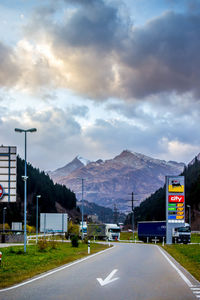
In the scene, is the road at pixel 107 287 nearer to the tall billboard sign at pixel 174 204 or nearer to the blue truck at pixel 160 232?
the tall billboard sign at pixel 174 204

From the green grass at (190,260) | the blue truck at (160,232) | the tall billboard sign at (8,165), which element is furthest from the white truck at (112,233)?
the tall billboard sign at (8,165)

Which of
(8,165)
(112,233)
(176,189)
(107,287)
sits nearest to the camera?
(107,287)

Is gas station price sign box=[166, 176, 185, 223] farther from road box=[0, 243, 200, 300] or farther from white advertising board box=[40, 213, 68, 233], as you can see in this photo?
road box=[0, 243, 200, 300]

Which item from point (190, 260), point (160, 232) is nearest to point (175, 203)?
point (160, 232)

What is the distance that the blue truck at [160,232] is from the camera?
60406mm

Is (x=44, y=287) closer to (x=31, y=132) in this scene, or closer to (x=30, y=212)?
(x=31, y=132)

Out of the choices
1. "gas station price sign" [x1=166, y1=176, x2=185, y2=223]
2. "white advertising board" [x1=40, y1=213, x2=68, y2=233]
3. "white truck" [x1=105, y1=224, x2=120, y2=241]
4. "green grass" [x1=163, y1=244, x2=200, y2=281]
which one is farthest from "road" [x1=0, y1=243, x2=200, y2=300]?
"white truck" [x1=105, y1=224, x2=120, y2=241]

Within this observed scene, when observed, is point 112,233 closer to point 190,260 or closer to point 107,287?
point 190,260

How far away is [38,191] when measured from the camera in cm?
19462

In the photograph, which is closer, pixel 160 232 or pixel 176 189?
pixel 176 189

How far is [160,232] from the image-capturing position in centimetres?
7000

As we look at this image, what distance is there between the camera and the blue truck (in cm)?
6041

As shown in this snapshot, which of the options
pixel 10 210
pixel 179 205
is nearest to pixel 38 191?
pixel 10 210

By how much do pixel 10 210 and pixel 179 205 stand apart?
98.0 m
